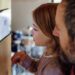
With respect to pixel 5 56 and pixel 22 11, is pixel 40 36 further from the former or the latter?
pixel 22 11

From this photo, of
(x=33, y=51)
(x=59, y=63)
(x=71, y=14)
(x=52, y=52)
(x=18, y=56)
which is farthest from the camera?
(x=33, y=51)

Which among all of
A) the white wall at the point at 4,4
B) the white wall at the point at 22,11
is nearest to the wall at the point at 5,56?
the white wall at the point at 4,4

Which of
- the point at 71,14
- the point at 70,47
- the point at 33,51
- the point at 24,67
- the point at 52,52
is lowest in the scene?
the point at 33,51

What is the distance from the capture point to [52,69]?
0.74 m

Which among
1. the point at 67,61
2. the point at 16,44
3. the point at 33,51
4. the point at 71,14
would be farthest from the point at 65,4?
the point at 16,44

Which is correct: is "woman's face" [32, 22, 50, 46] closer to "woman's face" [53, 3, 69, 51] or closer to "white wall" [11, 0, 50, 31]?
"woman's face" [53, 3, 69, 51]

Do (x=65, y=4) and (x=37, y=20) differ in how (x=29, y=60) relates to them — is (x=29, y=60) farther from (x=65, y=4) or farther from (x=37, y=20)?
(x=65, y=4)

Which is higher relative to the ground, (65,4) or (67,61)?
(65,4)

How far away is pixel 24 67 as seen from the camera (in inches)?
40.4

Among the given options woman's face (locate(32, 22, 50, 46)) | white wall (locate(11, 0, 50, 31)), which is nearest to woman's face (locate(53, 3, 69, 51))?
woman's face (locate(32, 22, 50, 46))

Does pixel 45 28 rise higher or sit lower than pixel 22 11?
higher

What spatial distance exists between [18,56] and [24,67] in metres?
0.07

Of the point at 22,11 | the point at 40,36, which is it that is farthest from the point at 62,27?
the point at 22,11

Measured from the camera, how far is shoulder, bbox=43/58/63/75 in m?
0.72
